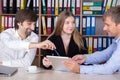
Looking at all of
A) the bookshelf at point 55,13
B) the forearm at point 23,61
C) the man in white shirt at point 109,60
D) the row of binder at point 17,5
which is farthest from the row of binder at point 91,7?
the man in white shirt at point 109,60

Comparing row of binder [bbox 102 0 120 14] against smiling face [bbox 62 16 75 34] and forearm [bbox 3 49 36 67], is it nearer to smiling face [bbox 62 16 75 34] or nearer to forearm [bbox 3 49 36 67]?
smiling face [bbox 62 16 75 34]

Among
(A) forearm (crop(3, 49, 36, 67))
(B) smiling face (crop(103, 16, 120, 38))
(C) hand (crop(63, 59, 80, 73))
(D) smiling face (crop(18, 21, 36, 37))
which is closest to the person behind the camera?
(C) hand (crop(63, 59, 80, 73))

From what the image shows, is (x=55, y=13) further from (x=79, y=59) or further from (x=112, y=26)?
(x=112, y=26)

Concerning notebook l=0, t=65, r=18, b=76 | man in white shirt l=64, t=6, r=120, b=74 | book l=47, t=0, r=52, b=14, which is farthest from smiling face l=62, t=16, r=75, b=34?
notebook l=0, t=65, r=18, b=76

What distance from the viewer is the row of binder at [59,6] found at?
385cm

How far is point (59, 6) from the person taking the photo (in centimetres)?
388

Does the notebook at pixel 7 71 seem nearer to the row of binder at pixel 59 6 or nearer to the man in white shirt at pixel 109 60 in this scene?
the man in white shirt at pixel 109 60

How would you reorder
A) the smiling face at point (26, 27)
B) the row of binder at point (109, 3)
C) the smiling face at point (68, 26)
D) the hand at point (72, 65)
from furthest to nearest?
1. the row of binder at point (109, 3)
2. the smiling face at point (68, 26)
3. the smiling face at point (26, 27)
4. the hand at point (72, 65)

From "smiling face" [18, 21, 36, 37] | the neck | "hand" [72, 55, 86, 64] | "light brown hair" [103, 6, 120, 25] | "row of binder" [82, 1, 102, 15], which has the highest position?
"row of binder" [82, 1, 102, 15]

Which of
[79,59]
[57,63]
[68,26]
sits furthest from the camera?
[68,26]

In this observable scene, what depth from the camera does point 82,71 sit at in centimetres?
206

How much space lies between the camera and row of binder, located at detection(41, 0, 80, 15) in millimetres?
3854

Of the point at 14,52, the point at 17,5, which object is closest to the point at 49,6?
the point at 17,5

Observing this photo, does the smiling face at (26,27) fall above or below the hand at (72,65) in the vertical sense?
above
